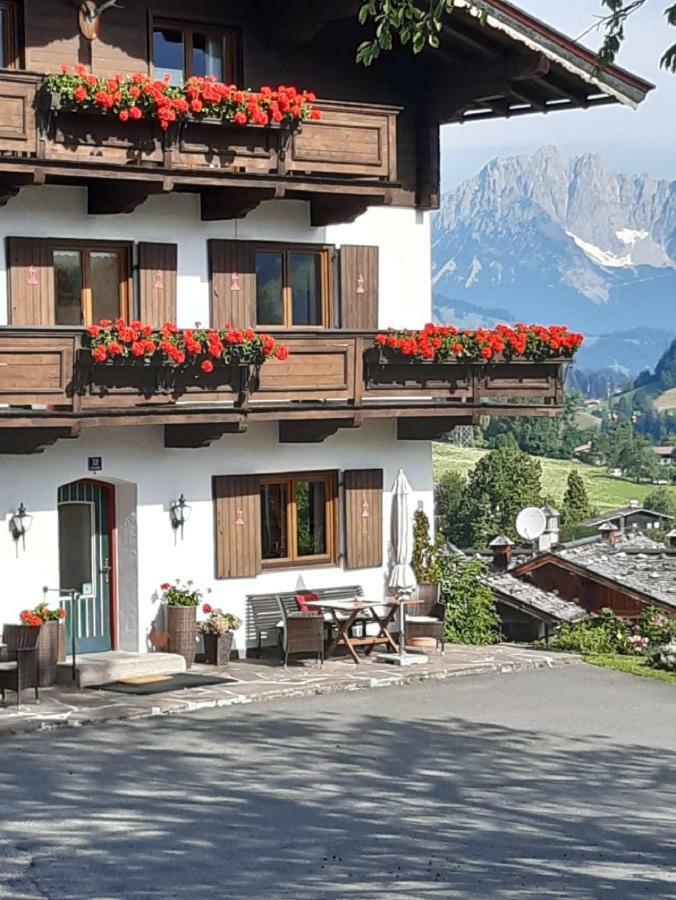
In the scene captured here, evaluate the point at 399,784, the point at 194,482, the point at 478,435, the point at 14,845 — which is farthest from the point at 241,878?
the point at 478,435

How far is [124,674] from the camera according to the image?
65.3ft

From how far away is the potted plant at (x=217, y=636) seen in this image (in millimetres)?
20984

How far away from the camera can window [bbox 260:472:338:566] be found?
884 inches

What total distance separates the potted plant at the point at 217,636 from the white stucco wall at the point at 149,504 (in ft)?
1.75

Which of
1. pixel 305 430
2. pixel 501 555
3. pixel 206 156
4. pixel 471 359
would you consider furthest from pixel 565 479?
pixel 206 156

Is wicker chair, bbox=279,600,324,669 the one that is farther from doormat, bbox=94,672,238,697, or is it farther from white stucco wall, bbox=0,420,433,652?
white stucco wall, bbox=0,420,433,652

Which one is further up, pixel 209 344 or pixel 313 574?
pixel 209 344

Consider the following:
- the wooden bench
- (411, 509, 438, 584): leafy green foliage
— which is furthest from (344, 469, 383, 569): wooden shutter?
the wooden bench

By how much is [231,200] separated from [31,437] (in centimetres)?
377

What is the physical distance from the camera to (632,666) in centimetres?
2233

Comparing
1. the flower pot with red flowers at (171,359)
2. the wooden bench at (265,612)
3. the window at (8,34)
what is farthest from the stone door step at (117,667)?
the window at (8,34)

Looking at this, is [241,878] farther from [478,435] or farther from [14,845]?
[478,435]

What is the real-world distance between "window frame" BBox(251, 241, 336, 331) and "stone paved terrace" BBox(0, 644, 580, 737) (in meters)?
4.15

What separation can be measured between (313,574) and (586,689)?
159 inches
